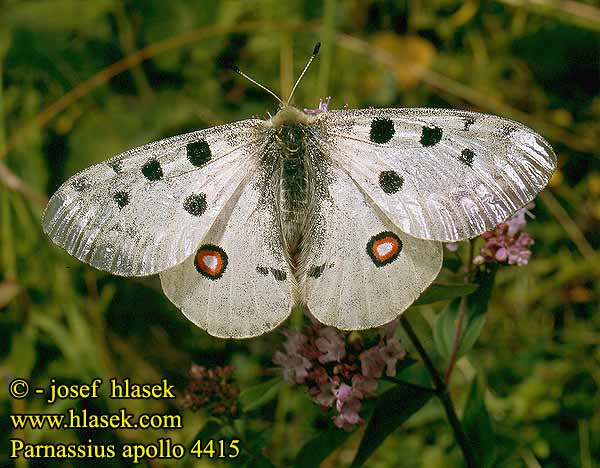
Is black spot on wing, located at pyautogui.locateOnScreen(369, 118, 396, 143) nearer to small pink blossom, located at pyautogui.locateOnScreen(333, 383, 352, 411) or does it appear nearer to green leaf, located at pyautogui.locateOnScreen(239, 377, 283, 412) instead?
small pink blossom, located at pyautogui.locateOnScreen(333, 383, 352, 411)

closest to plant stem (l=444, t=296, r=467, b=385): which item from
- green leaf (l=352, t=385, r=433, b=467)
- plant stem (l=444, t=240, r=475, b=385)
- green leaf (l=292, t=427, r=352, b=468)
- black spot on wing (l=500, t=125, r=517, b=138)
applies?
plant stem (l=444, t=240, r=475, b=385)

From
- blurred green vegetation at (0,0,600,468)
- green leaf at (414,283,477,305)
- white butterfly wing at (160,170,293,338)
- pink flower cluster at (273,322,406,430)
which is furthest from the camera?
blurred green vegetation at (0,0,600,468)

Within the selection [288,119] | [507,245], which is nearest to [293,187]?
[288,119]

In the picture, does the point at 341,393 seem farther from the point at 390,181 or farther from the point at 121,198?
the point at 121,198

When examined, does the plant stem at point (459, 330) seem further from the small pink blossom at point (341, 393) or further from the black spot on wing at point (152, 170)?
the black spot on wing at point (152, 170)

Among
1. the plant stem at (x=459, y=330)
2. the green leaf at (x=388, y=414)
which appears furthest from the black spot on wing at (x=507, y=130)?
the green leaf at (x=388, y=414)

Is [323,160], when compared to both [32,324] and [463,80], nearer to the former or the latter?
[32,324]

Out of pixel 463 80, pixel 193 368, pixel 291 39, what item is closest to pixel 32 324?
pixel 193 368
